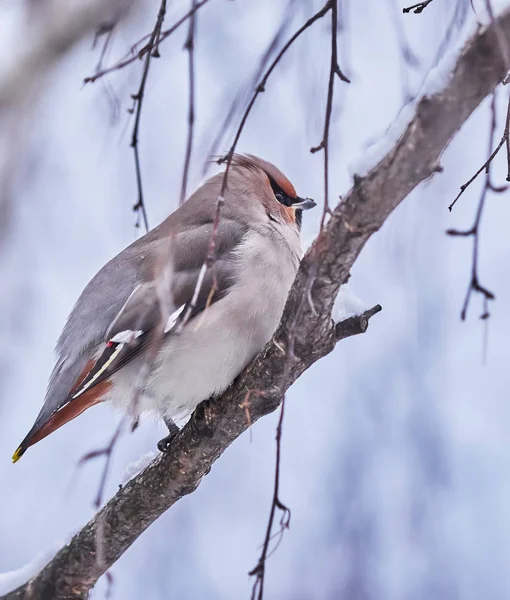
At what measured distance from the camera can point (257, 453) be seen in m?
5.39

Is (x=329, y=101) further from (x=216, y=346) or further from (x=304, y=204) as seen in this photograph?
(x=304, y=204)

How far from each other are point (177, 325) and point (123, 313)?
27 centimetres

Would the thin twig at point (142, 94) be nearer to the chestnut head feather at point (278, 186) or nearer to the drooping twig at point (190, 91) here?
the drooping twig at point (190, 91)

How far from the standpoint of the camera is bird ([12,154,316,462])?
3.11 metres

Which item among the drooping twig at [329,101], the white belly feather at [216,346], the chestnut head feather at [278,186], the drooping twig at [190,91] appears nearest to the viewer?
the drooping twig at [190,91]

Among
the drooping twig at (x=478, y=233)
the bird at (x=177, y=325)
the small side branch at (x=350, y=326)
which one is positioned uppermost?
the bird at (x=177, y=325)

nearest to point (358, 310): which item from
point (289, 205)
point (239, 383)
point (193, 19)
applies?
point (239, 383)

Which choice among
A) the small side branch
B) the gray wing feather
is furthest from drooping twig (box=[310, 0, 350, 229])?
the gray wing feather

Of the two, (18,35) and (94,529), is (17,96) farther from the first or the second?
(94,529)

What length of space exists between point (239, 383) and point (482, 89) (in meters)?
1.41

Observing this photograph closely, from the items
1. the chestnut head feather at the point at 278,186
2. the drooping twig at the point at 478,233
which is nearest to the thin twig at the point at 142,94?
the drooping twig at the point at 478,233

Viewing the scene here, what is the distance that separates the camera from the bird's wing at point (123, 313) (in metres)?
3.11

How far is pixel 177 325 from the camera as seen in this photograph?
122 inches

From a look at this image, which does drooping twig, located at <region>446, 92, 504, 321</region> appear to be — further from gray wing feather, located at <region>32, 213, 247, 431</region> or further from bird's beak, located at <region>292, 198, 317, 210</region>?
bird's beak, located at <region>292, 198, 317, 210</region>
